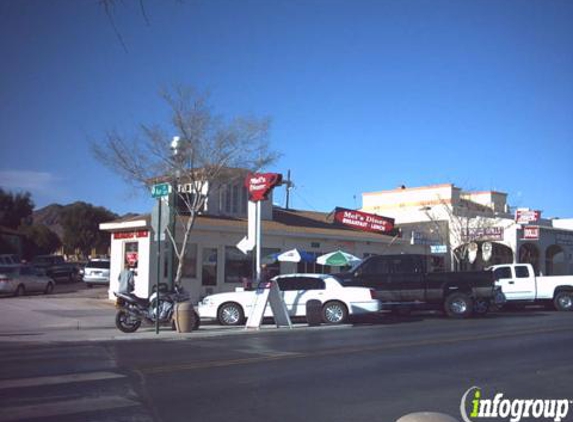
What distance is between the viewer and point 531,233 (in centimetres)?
3766

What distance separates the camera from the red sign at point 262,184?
25562 mm

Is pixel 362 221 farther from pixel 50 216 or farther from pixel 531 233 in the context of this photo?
pixel 50 216

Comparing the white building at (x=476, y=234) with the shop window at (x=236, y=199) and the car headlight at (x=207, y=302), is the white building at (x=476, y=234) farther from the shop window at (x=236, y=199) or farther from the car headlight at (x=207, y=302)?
the car headlight at (x=207, y=302)

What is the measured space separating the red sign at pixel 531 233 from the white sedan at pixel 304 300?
2005cm

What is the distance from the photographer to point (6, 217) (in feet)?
214

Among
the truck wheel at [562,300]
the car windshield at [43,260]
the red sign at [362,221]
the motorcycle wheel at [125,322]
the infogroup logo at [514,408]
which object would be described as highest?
the red sign at [362,221]

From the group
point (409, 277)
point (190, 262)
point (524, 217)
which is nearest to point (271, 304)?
point (409, 277)

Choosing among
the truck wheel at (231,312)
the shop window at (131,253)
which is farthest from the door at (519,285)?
the shop window at (131,253)

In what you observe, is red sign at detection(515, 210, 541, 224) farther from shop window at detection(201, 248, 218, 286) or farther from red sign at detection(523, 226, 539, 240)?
shop window at detection(201, 248, 218, 286)

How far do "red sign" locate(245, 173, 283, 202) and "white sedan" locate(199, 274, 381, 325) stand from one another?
17.4 feet

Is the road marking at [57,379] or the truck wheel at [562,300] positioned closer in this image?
the road marking at [57,379]

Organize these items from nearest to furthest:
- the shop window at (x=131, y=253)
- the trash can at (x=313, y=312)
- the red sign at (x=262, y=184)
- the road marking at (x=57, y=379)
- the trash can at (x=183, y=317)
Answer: the road marking at (x=57, y=379)
the trash can at (x=183, y=317)
the trash can at (x=313, y=312)
the red sign at (x=262, y=184)
the shop window at (x=131, y=253)

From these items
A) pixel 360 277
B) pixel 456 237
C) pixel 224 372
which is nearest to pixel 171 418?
pixel 224 372

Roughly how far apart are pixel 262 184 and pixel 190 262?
4.89m
